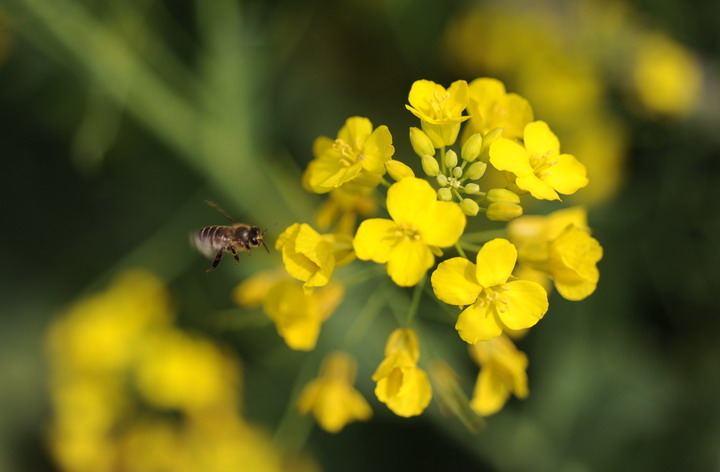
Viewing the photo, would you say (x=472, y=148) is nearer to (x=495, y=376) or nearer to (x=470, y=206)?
(x=470, y=206)

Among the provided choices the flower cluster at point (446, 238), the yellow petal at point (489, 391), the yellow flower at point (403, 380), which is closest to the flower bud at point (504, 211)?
the flower cluster at point (446, 238)

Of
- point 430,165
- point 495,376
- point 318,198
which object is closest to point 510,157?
point 430,165

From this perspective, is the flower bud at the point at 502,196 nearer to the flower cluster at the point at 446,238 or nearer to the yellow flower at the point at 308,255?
the flower cluster at the point at 446,238

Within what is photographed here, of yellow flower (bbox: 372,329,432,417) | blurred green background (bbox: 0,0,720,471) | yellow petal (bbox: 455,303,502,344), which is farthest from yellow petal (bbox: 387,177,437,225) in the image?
blurred green background (bbox: 0,0,720,471)

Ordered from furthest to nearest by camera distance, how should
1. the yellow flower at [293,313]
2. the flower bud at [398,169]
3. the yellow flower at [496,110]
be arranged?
1. the yellow flower at [293,313]
2. the yellow flower at [496,110]
3. the flower bud at [398,169]

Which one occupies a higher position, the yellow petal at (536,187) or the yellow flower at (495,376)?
the yellow petal at (536,187)

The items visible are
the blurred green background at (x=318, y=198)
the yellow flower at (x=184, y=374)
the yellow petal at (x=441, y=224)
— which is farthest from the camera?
the yellow flower at (x=184, y=374)
